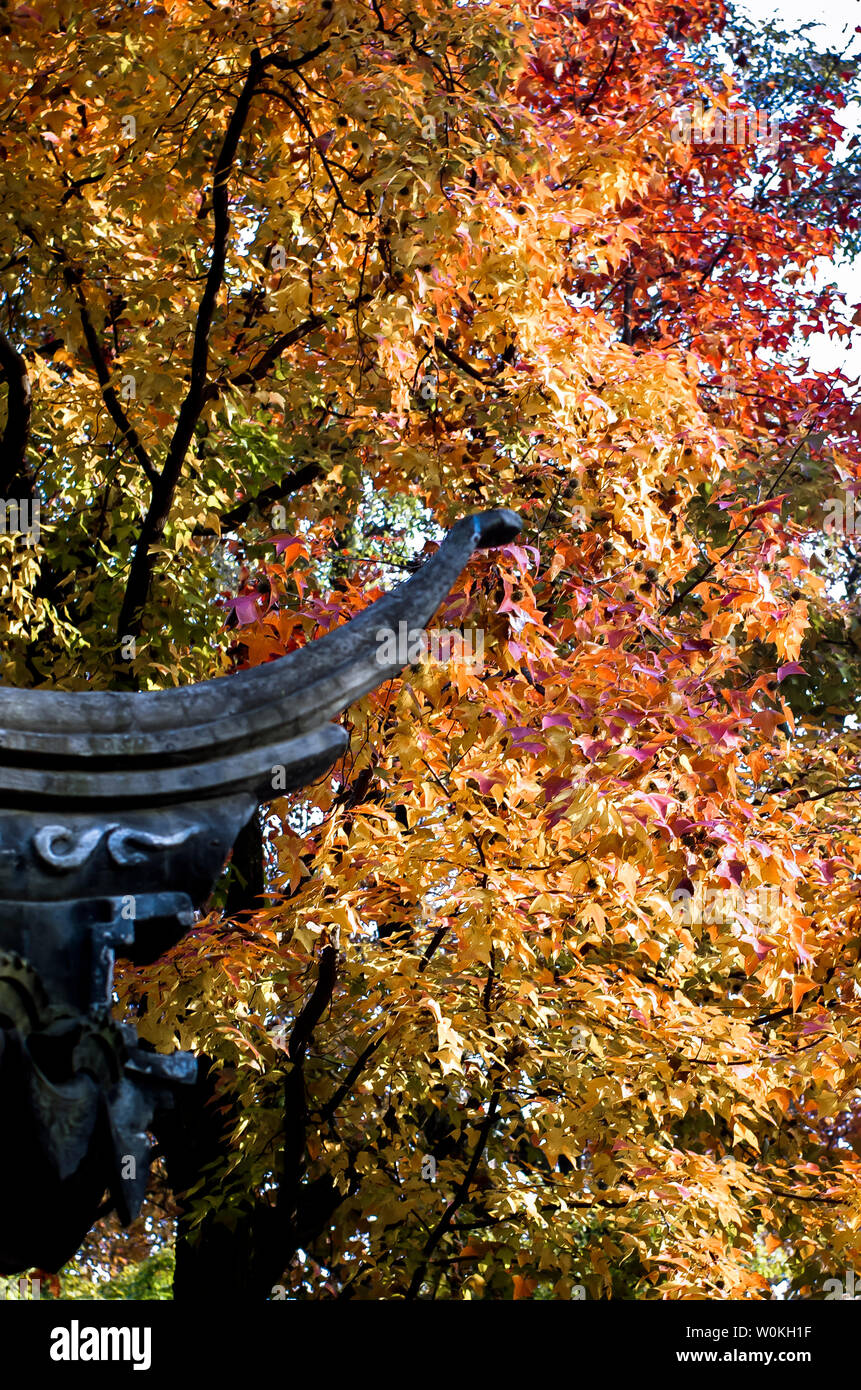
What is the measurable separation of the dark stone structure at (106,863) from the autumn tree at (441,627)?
2.41 m

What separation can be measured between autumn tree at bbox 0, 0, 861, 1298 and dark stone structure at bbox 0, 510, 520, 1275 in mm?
2409

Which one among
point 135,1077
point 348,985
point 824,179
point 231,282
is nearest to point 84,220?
point 231,282

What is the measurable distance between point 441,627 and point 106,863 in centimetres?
368

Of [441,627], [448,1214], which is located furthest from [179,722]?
[448,1214]

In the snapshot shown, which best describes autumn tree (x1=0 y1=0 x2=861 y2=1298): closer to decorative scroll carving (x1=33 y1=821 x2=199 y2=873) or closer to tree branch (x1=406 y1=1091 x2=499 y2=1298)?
tree branch (x1=406 y1=1091 x2=499 y2=1298)

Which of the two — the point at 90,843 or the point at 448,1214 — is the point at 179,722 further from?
the point at 448,1214

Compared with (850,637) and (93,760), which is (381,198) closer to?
(93,760)

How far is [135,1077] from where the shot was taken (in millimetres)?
2492

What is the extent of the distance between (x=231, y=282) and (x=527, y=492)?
289cm

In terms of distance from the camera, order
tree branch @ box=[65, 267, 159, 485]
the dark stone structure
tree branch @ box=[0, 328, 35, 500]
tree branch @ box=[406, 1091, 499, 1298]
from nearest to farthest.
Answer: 1. the dark stone structure
2. tree branch @ box=[406, 1091, 499, 1298]
3. tree branch @ box=[65, 267, 159, 485]
4. tree branch @ box=[0, 328, 35, 500]

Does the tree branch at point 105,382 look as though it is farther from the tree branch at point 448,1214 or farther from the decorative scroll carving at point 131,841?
the decorative scroll carving at point 131,841

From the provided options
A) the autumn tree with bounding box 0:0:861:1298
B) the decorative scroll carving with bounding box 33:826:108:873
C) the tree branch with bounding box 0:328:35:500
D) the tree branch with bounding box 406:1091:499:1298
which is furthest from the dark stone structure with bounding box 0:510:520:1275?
the tree branch with bounding box 0:328:35:500

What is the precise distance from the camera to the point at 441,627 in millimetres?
6203

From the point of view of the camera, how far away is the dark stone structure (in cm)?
246
